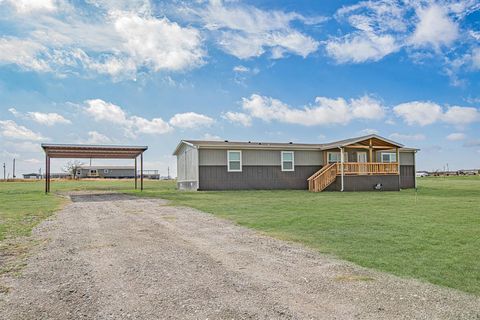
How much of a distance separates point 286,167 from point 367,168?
5.44 m

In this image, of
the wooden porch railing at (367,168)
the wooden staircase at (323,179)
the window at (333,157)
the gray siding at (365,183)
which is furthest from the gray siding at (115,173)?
the wooden porch railing at (367,168)

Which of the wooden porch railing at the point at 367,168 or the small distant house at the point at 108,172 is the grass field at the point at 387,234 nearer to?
the wooden porch railing at the point at 367,168

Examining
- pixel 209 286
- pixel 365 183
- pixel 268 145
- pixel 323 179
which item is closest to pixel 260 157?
pixel 268 145

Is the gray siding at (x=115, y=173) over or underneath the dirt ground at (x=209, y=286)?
over

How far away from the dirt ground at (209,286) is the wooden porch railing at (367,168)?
18.6 meters

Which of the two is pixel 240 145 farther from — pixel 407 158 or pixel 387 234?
pixel 387 234

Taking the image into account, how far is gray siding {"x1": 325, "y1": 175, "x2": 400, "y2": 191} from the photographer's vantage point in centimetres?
2429

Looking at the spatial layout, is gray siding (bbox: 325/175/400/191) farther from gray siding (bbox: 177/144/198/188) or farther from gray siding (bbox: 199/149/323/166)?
gray siding (bbox: 177/144/198/188)

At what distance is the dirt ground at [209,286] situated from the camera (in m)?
3.52

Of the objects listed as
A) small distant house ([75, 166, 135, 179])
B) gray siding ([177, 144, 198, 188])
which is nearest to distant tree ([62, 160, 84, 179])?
small distant house ([75, 166, 135, 179])

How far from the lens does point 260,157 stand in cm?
2489

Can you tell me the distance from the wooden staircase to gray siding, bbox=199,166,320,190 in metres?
1.43

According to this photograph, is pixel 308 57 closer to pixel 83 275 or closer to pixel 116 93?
pixel 116 93

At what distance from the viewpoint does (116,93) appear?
2495 cm
